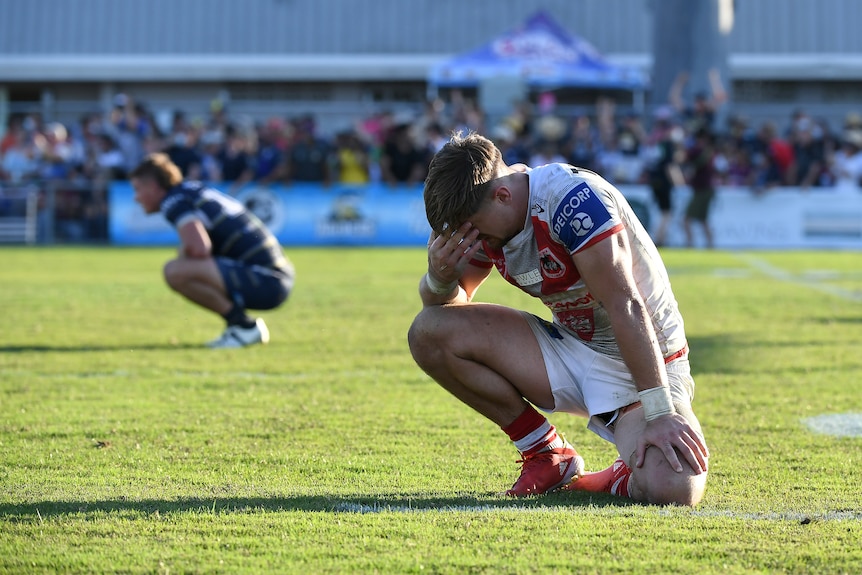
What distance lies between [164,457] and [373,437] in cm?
96

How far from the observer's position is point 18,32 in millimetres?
35656

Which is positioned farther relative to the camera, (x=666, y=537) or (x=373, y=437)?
(x=373, y=437)

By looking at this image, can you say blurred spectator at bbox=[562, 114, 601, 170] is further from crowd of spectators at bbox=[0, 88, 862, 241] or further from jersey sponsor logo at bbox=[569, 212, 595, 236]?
jersey sponsor logo at bbox=[569, 212, 595, 236]

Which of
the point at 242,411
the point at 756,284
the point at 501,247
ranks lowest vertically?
the point at 756,284

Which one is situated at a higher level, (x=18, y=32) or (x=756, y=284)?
(x=18, y=32)

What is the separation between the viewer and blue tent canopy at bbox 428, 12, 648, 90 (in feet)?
86.3

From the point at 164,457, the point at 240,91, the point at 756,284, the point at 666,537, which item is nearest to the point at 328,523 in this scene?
the point at 666,537

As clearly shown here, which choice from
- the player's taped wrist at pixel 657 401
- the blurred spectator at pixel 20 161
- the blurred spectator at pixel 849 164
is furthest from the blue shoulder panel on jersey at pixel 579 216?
the blurred spectator at pixel 20 161

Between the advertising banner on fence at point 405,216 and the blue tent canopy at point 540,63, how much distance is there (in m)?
5.03

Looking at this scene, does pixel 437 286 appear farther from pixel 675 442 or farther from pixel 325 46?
pixel 325 46

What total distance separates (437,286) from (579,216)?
0.80 meters

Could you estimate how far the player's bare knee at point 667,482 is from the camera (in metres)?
3.98

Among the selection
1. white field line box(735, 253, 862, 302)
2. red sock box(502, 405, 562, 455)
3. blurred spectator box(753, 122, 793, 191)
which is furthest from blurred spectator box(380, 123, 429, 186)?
red sock box(502, 405, 562, 455)

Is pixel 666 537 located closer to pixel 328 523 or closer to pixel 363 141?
pixel 328 523
